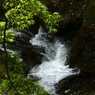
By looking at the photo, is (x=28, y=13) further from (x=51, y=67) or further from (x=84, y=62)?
(x=51, y=67)

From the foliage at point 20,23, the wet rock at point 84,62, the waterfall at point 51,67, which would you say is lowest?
the waterfall at point 51,67

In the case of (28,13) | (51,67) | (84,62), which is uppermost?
(28,13)

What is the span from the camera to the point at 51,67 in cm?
954

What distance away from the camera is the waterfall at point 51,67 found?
7.85 metres

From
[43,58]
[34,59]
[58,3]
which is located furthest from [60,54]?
[58,3]

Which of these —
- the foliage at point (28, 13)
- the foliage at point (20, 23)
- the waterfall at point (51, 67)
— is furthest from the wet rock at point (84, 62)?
A: the foliage at point (28, 13)

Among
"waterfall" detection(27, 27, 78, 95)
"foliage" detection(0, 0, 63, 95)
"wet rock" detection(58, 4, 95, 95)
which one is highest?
"foliage" detection(0, 0, 63, 95)

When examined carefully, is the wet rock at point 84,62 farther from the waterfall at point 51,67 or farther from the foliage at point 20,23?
the foliage at point 20,23

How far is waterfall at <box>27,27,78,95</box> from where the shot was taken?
25.7 feet

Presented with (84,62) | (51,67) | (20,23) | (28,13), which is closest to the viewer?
(20,23)

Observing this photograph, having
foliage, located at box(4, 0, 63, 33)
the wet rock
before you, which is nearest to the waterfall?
the wet rock

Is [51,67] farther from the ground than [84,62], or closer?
closer

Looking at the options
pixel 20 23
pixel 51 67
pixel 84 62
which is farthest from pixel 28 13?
pixel 51 67

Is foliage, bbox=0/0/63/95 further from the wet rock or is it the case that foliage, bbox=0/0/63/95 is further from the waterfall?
the waterfall
